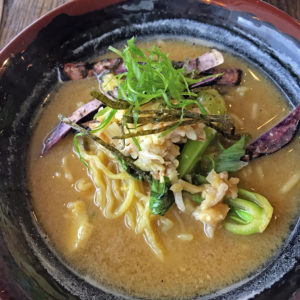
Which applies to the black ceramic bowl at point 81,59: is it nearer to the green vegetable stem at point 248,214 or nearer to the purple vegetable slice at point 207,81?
the green vegetable stem at point 248,214

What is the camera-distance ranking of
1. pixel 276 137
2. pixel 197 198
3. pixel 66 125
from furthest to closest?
pixel 66 125 < pixel 276 137 < pixel 197 198

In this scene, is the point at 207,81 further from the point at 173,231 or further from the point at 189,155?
the point at 173,231

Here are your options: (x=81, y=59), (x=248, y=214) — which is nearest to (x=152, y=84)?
(x=81, y=59)

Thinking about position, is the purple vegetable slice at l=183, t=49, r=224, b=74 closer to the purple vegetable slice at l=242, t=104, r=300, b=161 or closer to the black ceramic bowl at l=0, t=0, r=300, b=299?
the black ceramic bowl at l=0, t=0, r=300, b=299

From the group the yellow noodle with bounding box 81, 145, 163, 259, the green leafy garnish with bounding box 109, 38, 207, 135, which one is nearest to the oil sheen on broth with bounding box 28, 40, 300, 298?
the yellow noodle with bounding box 81, 145, 163, 259

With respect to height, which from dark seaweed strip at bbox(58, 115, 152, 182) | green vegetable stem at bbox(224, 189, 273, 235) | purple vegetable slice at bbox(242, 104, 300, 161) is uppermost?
dark seaweed strip at bbox(58, 115, 152, 182)

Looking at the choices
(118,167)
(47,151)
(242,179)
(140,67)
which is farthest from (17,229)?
(242,179)

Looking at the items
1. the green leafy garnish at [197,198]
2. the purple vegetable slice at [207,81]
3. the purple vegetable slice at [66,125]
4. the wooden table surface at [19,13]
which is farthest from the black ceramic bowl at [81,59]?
the wooden table surface at [19,13]
